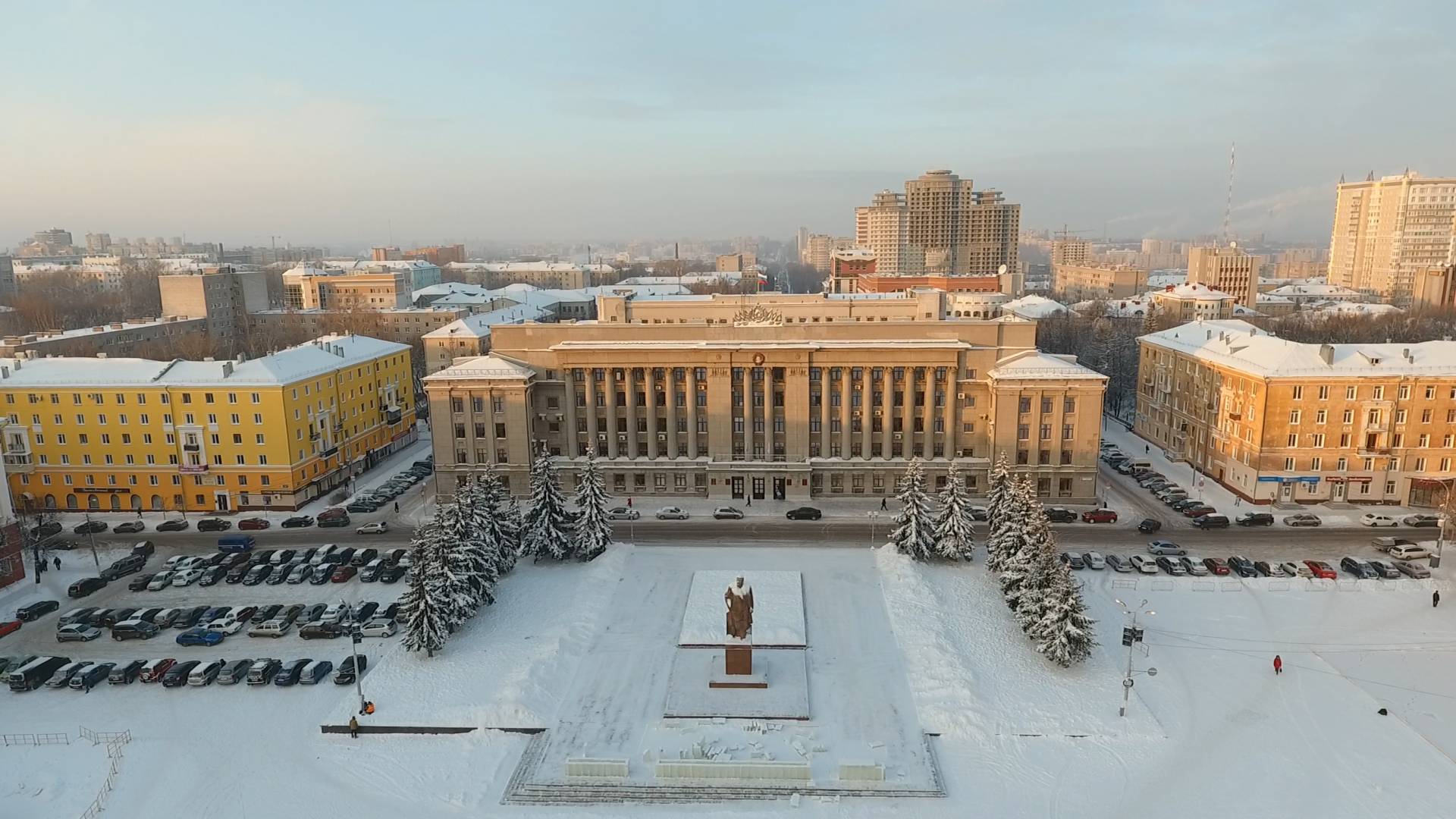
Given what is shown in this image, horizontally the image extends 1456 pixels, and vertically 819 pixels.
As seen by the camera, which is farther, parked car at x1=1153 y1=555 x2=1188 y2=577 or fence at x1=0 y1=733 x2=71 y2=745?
parked car at x1=1153 y1=555 x2=1188 y2=577

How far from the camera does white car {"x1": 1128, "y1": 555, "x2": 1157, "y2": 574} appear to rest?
53594mm

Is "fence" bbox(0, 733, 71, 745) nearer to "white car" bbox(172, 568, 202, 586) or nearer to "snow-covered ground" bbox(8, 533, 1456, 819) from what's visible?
"snow-covered ground" bbox(8, 533, 1456, 819)

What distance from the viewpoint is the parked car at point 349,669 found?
135 ft

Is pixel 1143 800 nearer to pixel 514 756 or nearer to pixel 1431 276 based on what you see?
pixel 514 756

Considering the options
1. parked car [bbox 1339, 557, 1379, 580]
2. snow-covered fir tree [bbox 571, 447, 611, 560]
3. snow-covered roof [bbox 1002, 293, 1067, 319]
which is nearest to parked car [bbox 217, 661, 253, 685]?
snow-covered fir tree [bbox 571, 447, 611, 560]

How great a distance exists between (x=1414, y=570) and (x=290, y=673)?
212 ft

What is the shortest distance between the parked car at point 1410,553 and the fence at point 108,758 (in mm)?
71686

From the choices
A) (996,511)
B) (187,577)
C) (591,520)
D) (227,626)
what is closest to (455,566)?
(591,520)

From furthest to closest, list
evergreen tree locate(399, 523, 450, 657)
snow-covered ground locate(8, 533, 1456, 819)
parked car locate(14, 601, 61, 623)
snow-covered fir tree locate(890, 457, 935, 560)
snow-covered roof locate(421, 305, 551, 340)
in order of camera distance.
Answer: snow-covered roof locate(421, 305, 551, 340) < snow-covered fir tree locate(890, 457, 935, 560) < parked car locate(14, 601, 61, 623) < evergreen tree locate(399, 523, 450, 657) < snow-covered ground locate(8, 533, 1456, 819)

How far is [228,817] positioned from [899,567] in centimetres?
3737

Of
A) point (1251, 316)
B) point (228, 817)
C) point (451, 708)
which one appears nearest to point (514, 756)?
point (451, 708)

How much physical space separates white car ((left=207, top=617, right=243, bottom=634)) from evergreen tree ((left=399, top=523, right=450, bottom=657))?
430 inches

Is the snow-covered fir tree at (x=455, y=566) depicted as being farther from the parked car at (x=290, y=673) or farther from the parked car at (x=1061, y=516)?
the parked car at (x=1061, y=516)

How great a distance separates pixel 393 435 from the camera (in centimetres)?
8719
